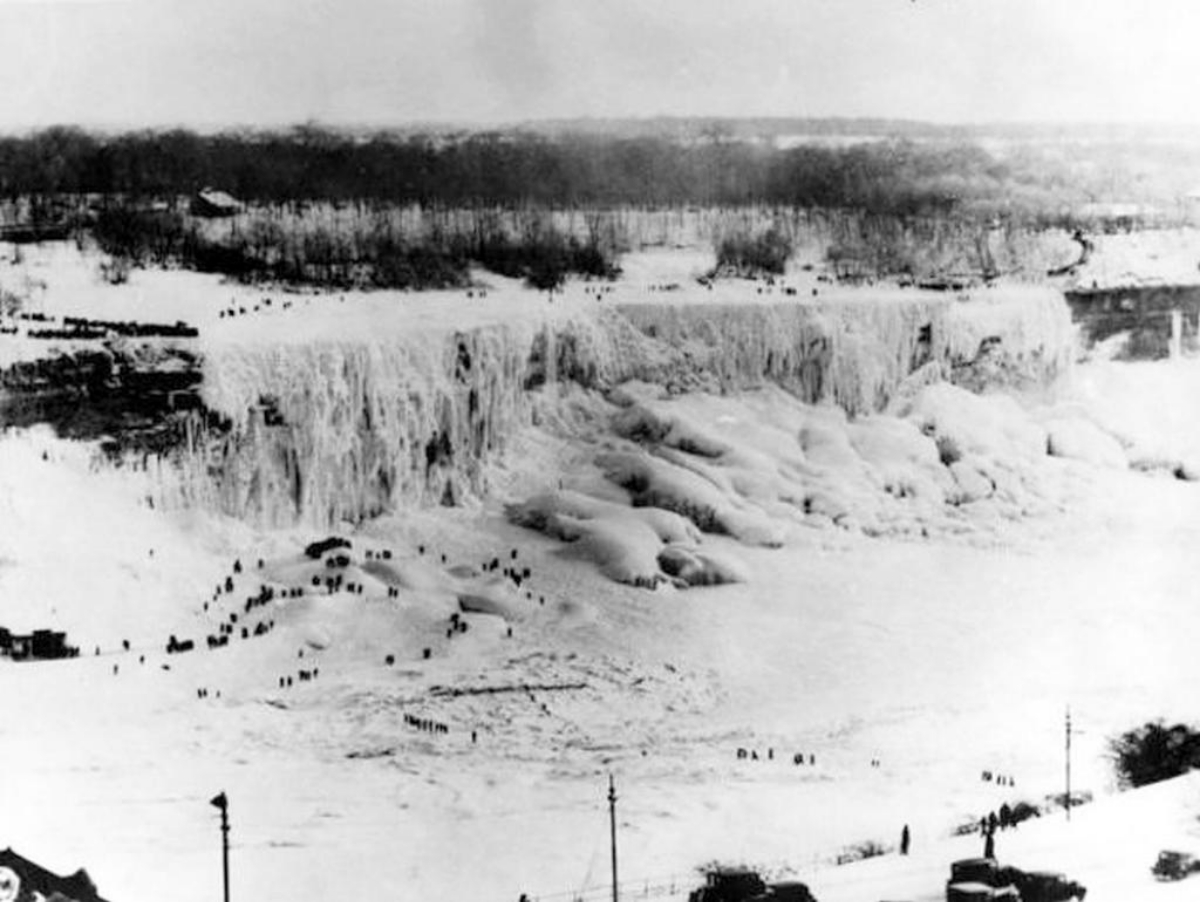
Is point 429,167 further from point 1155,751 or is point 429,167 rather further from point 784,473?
point 1155,751

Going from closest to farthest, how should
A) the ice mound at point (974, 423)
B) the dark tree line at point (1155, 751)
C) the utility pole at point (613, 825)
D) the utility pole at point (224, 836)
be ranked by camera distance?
the utility pole at point (224, 836)
the utility pole at point (613, 825)
the dark tree line at point (1155, 751)
the ice mound at point (974, 423)

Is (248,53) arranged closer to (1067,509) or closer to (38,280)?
(38,280)

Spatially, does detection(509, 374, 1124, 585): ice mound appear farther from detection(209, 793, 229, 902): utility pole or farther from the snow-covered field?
detection(209, 793, 229, 902): utility pole

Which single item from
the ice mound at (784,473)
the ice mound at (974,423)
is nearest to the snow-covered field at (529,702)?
the ice mound at (784,473)

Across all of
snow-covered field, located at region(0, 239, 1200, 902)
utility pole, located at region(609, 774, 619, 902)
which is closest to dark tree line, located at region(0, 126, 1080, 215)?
snow-covered field, located at region(0, 239, 1200, 902)

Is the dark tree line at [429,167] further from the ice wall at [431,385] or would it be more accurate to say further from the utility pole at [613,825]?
the utility pole at [613,825]

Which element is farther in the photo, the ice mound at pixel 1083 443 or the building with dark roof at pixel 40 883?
the ice mound at pixel 1083 443

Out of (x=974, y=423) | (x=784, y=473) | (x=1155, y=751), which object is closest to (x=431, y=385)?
(x=784, y=473)

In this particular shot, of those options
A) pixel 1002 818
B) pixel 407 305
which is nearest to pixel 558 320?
pixel 407 305
